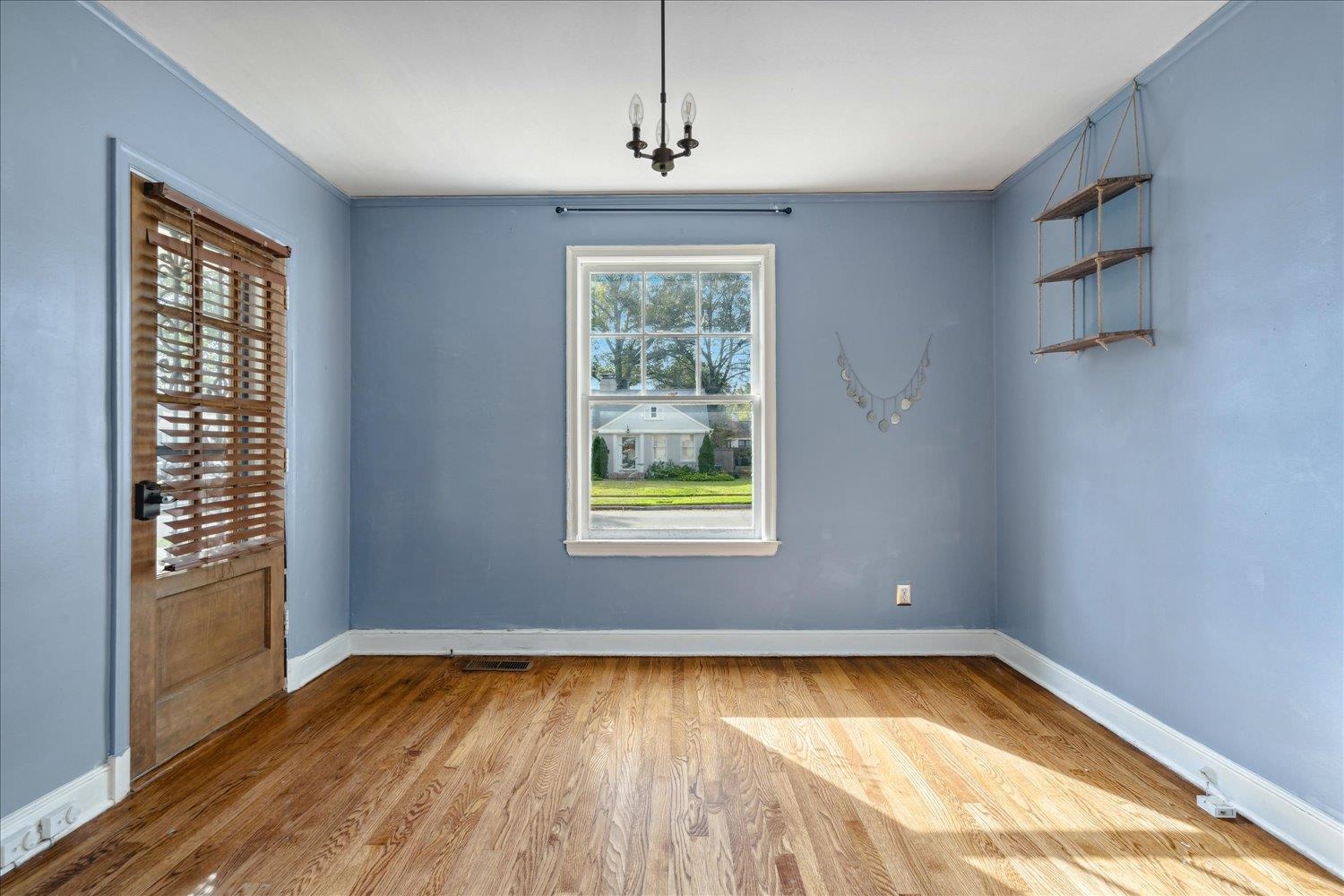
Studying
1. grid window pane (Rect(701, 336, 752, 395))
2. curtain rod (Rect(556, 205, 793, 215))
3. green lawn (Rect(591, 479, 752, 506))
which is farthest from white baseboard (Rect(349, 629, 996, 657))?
curtain rod (Rect(556, 205, 793, 215))

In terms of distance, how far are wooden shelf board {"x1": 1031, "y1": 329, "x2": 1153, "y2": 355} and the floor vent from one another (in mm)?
3173

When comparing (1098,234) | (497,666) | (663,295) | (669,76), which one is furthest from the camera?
(663,295)

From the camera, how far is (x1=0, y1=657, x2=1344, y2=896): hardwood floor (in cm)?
194

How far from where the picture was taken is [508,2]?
2.23m

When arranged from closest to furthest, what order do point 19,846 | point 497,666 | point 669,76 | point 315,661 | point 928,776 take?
1. point 19,846
2. point 928,776
3. point 669,76
4. point 315,661
5. point 497,666

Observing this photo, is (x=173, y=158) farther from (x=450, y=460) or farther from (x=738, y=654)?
(x=738, y=654)

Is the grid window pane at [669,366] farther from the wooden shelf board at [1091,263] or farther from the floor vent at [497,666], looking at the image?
the wooden shelf board at [1091,263]

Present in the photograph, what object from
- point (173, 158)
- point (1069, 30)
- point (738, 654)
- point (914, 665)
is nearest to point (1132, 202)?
point (1069, 30)

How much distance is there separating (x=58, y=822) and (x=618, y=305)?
3278mm

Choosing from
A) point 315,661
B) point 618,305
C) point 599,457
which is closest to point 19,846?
point 315,661

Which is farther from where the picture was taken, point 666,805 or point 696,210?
point 696,210

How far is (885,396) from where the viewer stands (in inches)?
156

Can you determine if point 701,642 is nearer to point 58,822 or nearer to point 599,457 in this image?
point 599,457

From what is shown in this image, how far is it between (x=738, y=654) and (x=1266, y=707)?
2.39 m
